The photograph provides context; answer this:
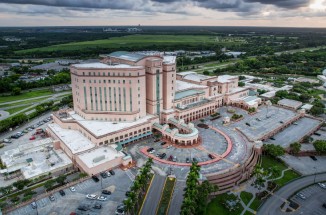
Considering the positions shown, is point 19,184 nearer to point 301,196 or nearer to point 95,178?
point 95,178

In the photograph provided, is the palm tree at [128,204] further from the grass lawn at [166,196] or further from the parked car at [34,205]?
the parked car at [34,205]

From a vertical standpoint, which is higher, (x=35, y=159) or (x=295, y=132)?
(x=295, y=132)

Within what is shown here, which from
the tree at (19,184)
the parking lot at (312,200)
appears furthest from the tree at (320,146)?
the tree at (19,184)

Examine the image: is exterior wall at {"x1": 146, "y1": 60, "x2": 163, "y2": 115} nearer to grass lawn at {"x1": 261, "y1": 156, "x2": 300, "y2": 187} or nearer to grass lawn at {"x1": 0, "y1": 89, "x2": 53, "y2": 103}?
grass lawn at {"x1": 261, "y1": 156, "x2": 300, "y2": 187}

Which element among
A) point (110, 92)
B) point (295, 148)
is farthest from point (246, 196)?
point (110, 92)

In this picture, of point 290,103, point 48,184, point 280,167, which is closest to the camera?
point 48,184

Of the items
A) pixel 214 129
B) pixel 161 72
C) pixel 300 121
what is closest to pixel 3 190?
pixel 161 72

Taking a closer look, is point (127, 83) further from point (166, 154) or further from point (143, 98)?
point (166, 154)
